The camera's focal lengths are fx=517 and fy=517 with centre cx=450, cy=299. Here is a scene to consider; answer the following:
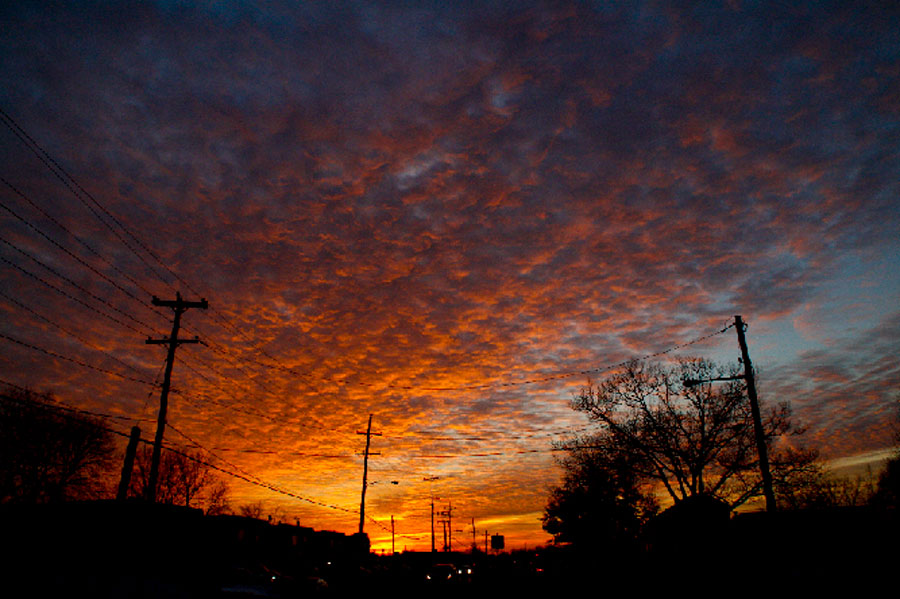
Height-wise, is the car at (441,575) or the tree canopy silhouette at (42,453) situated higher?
the tree canopy silhouette at (42,453)

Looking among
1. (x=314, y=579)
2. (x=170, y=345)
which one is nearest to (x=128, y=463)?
(x=170, y=345)

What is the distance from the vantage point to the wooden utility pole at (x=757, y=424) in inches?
756

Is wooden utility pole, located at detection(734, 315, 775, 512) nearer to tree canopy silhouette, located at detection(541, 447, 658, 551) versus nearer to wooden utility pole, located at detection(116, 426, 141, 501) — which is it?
wooden utility pole, located at detection(116, 426, 141, 501)

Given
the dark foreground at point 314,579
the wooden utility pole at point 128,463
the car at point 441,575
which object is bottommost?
the car at point 441,575

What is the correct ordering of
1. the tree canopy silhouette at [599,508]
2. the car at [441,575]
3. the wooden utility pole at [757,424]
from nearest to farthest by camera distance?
the wooden utility pole at [757,424] → the car at [441,575] → the tree canopy silhouette at [599,508]

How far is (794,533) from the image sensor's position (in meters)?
18.2

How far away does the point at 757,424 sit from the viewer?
2014 cm

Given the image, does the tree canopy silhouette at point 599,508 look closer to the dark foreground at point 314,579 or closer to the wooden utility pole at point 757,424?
the dark foreground at point 314,579

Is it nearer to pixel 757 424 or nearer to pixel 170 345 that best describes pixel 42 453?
pixel 170 345

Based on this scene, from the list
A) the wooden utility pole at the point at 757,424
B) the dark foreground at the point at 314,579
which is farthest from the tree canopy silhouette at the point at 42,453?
the wooden utility pole at the point at 757,424

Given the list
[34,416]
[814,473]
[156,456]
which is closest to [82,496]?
[34,416]

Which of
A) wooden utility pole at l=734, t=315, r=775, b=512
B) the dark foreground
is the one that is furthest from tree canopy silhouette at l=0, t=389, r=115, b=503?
wooden utility pole at l=734, t=315, r=775, b=512

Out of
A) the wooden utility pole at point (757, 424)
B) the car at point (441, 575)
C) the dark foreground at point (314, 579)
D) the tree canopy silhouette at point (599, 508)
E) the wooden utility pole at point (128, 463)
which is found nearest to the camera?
the dark foreground at point (314, 579)

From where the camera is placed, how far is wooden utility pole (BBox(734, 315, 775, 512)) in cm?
1920
